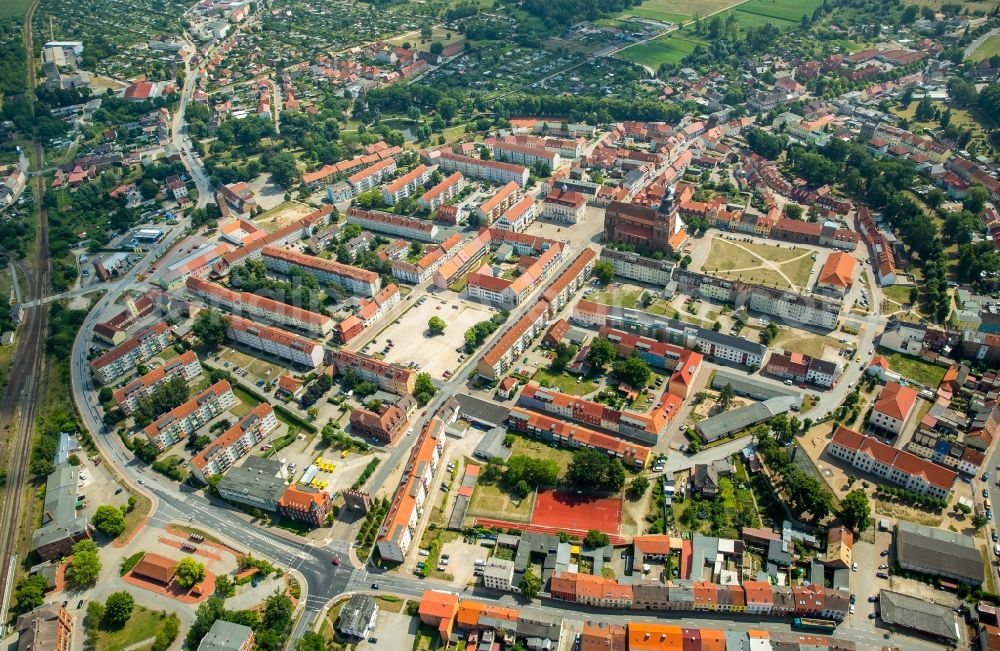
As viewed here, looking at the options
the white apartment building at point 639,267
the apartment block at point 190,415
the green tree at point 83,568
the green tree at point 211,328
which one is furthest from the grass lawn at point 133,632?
the white apartment building at point 639,267

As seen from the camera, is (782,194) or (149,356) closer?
(149,356)

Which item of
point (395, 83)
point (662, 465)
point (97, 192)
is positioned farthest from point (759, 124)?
point (97, 192)

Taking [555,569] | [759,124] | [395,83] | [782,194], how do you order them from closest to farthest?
[555,569], [782,194], [759,124], [395,83]

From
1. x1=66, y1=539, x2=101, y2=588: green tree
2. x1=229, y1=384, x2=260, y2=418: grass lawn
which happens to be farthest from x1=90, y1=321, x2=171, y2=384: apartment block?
x1=66, y1=539, x2=101, y2=588: green tree

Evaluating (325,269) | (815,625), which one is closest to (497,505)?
(815,625)

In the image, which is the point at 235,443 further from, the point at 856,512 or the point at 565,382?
the point at 856,512

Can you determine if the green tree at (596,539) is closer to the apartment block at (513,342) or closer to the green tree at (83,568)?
the apartment block at (513,342)

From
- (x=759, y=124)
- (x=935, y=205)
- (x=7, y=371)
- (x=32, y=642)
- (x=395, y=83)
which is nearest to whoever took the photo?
(x=32, y=642)

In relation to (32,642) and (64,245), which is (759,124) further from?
(32,642)
